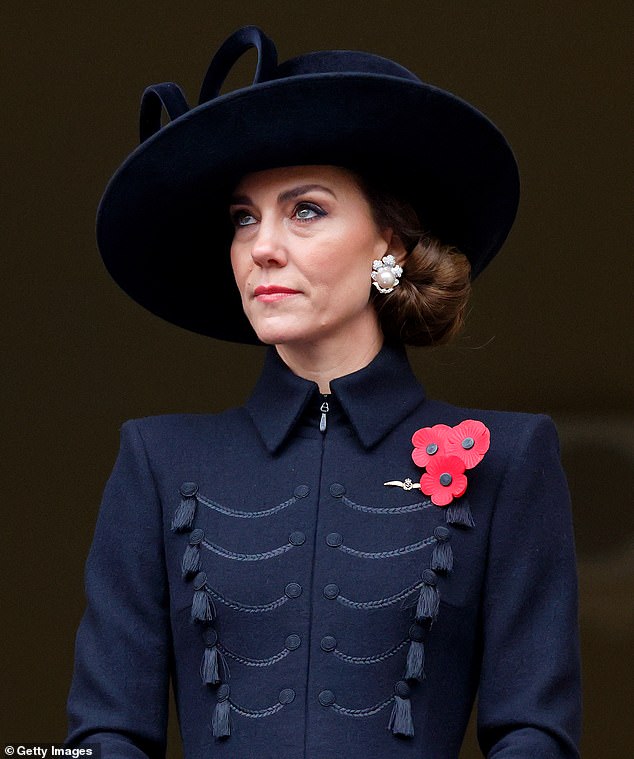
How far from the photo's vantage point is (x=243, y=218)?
10.1 feet

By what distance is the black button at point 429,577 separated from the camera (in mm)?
2871

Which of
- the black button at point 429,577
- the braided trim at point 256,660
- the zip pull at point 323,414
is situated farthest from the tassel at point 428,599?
the zip pull at point 323,414

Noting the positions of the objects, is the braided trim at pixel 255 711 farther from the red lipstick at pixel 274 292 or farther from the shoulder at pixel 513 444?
the red lipstick at pixel 274 292

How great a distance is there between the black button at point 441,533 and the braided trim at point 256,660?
28cm

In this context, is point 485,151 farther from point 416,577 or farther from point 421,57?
point 421,57

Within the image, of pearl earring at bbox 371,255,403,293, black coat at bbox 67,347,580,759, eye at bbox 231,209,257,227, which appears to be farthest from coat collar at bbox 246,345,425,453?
eye at bbox 231,209,257,227

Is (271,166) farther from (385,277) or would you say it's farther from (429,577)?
(429,577)

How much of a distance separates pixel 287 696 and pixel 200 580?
0.72ft

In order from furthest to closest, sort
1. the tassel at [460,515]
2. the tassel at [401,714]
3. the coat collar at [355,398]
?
1. the coat collar at [355,398]
2. the tassel at [460,515]
3. the tassel at [401,714]

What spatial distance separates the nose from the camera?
296 cm

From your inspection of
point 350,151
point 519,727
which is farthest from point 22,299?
point 519,727

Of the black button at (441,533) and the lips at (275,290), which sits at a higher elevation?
the lips at (275,290)

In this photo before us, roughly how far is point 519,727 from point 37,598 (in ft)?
6.99

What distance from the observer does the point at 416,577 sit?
9.45ft
